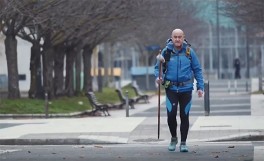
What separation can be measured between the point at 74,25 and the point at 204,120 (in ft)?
33.8

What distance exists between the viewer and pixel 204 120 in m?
20.5

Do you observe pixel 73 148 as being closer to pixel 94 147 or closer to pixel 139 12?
pixel 94 147

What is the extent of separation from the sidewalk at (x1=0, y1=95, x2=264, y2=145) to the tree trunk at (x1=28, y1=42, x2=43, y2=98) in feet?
32.9

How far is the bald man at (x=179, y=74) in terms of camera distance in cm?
1214

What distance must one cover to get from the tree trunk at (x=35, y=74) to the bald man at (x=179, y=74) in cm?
1962

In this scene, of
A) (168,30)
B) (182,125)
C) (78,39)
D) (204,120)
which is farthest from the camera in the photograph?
(168,30)

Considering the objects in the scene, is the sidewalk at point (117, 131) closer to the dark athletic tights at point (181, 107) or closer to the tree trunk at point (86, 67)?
the dark athletic tights at point (181, 107)

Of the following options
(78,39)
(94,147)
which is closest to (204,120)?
(94,147)

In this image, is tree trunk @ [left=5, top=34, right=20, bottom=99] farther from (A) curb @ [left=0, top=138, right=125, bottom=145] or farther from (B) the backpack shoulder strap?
(B) the backpack shoulder strap

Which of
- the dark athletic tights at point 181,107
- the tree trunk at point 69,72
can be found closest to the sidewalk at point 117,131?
the dark athletic tights at point 181,107

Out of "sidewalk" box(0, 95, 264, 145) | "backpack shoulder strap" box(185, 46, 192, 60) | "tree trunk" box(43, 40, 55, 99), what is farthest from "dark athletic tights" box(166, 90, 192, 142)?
"tree trunk" box(43, 40, 55, 99)

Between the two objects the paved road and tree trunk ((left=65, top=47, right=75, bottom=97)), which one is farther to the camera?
tree trunk ((left=65, top=47, right=75, bottom=97))

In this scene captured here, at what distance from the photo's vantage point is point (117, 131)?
17625 millimetres

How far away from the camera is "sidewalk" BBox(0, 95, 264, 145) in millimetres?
15594
